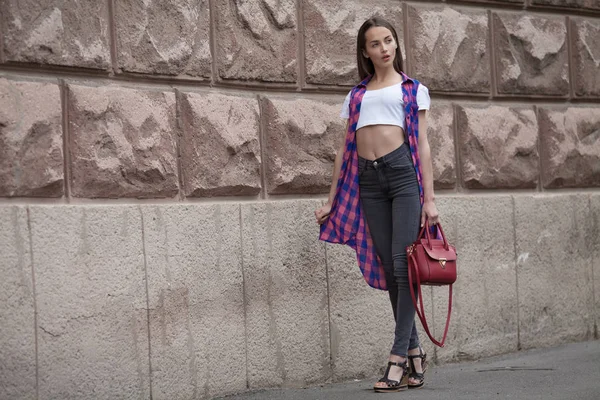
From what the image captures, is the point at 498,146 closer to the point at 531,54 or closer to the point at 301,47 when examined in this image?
the point at 531,54

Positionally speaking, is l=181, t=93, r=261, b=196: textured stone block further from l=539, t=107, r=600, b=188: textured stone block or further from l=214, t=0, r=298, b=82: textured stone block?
l=539, t=107, r=600, b=188: textured stone block

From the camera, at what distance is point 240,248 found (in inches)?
220

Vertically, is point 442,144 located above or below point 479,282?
above

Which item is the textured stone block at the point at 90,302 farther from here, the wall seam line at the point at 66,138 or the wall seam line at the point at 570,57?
the wall seam line at the point at 570,57

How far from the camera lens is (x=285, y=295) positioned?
5781 millimetres

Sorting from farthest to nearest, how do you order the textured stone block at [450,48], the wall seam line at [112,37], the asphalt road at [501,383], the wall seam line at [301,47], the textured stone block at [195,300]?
the textured stone block at [450,48]
the wall seam line at [301,47]
the asphalt road at [501,383]
the textured stone block at [195,300]
the wall seam line at [112,37]

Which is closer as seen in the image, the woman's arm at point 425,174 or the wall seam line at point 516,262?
the woman's arm at point 425,174

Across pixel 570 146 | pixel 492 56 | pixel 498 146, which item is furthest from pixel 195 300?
pixel 570 146

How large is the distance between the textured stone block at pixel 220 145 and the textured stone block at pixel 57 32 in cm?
57

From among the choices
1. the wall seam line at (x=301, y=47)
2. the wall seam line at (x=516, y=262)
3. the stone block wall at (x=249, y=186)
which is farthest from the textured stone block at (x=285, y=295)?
the wall seam line at (x=516, y=262)

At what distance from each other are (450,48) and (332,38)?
940 millimetres

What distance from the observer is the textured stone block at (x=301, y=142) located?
579 centimetres

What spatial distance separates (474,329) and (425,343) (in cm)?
42

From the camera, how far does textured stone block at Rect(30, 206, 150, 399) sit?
15.5 feet
